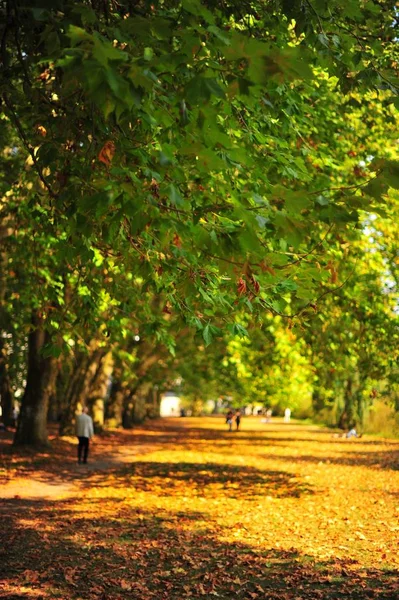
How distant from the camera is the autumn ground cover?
8.49 m

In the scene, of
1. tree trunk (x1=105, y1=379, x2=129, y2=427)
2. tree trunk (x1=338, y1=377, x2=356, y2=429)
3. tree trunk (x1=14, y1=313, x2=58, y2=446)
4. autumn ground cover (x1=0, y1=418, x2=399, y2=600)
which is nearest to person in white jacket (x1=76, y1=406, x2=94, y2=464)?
autumn ground cover (x1=0, y1=418, x2=399, y2=600)

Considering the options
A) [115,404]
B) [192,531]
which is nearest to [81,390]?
[115,404]

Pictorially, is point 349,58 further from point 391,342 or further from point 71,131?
point 391,342

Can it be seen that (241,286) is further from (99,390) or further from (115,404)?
(115,404)

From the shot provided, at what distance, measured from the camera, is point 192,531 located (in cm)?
1220

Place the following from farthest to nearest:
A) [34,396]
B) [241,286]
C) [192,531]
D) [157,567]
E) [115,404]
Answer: [115,404] < [34,396] < [192,531] < [157,567] < [241,286]

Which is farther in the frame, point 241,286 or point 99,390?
point 99,390

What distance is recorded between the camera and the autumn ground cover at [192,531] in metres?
8.49

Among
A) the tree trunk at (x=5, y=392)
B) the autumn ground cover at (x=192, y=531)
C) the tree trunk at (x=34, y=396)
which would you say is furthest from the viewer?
the tree trunk at (x=5, y=392)

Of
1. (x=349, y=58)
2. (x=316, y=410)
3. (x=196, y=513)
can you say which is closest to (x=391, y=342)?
(x=196, y=513)

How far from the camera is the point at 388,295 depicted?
19188 mm

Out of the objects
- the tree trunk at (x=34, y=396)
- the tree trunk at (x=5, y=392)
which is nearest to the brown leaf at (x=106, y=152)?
the tree trunk at (x=34, y=396)

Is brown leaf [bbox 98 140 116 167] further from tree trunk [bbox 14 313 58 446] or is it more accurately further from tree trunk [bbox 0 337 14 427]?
tree trunk [bbox 0 337 14 427]

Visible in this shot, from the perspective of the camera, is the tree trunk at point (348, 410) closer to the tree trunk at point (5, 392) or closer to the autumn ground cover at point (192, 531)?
the tree trunk at point (5, 392)
